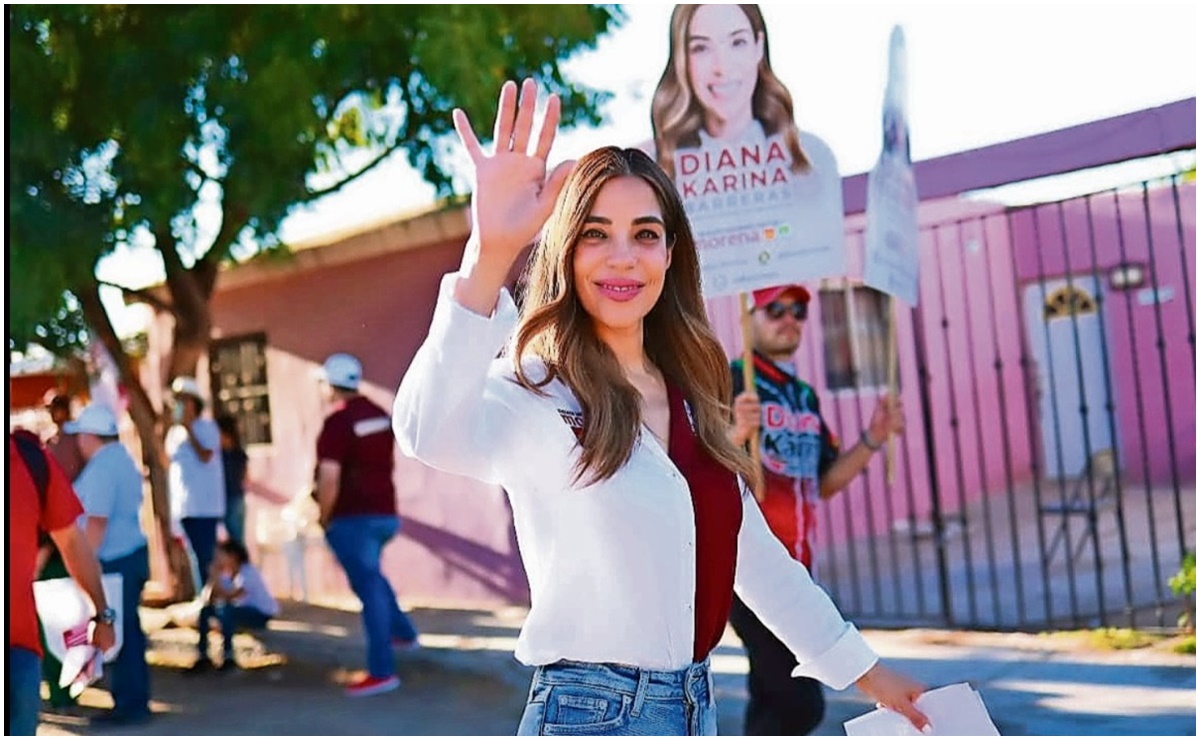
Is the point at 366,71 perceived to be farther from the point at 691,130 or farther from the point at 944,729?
the point at 944,729

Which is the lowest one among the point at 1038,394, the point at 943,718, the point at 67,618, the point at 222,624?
the point at 222,624

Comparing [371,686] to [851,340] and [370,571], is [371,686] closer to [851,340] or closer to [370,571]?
[370,571]

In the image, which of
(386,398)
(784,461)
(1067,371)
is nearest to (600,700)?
(784,461)

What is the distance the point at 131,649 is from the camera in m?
6.49

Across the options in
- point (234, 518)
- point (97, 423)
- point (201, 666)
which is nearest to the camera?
point (97, 423)

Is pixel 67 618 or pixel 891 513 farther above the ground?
pixel 67 618

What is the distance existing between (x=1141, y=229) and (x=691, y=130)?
32.8ft

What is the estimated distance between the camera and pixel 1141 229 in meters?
13.3

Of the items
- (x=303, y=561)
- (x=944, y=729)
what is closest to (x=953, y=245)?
(x=303, y=561)

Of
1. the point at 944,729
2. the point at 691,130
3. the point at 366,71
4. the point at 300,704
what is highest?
the point at 366,71

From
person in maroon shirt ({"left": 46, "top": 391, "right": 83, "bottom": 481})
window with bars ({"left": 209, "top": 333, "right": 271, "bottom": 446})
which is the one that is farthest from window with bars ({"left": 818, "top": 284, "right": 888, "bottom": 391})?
person in maroon shirt ({"left": 46, "top": 391, "right": 83, "bottom": 481})

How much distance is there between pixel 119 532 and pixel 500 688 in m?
2.00

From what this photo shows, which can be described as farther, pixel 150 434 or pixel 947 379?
pixel 947 379

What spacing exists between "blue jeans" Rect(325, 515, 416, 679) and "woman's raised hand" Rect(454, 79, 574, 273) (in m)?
5.09
